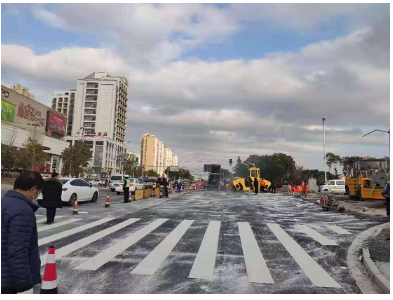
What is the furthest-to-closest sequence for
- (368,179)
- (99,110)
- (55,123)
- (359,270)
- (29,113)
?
1. (99,110)
2. (55,123)
3. (29,113)
4. (368,179)
5. (359,270)

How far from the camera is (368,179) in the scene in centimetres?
2256

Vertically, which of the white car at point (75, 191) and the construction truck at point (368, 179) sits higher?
the construction truck at point (368, 179)

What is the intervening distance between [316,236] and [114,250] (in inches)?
233

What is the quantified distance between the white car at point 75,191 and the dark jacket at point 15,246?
1363 cm

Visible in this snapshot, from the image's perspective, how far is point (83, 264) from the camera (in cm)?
601

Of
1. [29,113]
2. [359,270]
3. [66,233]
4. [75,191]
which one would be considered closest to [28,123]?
[29,113]

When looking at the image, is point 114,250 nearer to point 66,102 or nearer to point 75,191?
point 75,191

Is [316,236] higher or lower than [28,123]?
lower

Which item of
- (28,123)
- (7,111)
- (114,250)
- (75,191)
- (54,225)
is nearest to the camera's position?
(114,250)

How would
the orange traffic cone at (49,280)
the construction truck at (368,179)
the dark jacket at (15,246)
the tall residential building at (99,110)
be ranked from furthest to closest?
the tall residential building at (99,110)
the construction truck at (368,179)
the orange traffic cone at (49,280)
the dark jacket at (15,246)

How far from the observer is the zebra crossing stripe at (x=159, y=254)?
5759mm

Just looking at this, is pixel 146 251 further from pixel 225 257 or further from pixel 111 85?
pixel 111 85

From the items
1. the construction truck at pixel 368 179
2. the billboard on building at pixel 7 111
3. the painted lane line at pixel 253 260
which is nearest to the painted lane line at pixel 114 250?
the painted lane line at pixel 253 260

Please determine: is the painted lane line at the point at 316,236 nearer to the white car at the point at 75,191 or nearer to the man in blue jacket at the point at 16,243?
the man in blue jacket at the point at 16,243
